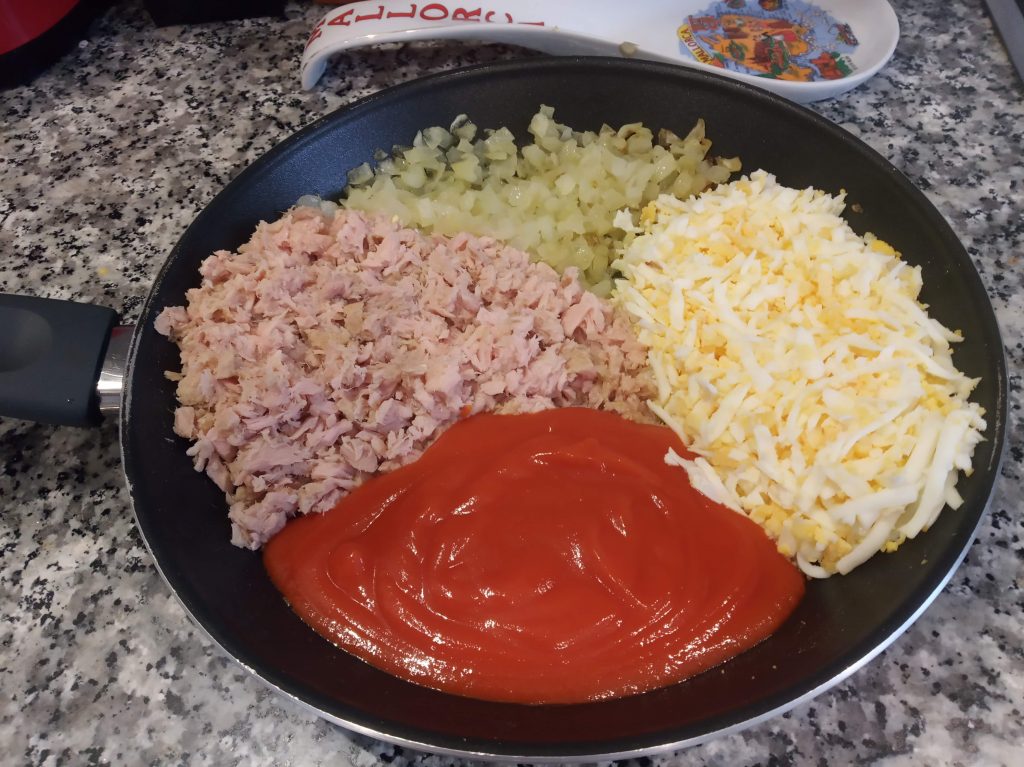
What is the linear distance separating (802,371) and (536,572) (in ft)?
1.77

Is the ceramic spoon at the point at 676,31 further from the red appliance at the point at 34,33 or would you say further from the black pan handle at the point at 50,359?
the black pan handle at the point at 50,359

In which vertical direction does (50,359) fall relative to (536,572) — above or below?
above

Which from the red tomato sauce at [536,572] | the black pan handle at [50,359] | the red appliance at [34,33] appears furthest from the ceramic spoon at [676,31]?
the red tomato sauce at [536,572]

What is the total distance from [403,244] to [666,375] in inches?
21.5

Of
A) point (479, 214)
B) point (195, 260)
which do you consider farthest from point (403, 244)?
point (195, 260)

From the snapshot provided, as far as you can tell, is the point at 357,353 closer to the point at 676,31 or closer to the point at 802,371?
the point at 802,371

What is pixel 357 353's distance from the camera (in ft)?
3.88

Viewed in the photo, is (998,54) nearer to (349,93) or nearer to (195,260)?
(349,93)

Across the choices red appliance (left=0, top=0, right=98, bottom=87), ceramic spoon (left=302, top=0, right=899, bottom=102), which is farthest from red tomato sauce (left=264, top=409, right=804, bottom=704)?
red appliance (left=0, top=0, right=98, bottom=87)

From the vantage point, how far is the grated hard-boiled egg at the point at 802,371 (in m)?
1.05

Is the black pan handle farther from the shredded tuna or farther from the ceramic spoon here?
the ceramic spoon

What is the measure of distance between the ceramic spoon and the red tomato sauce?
1.08 metres

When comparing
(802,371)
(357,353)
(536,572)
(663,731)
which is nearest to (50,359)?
(357,353)

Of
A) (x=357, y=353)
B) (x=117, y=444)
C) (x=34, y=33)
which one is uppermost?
(x=34, y=33)
